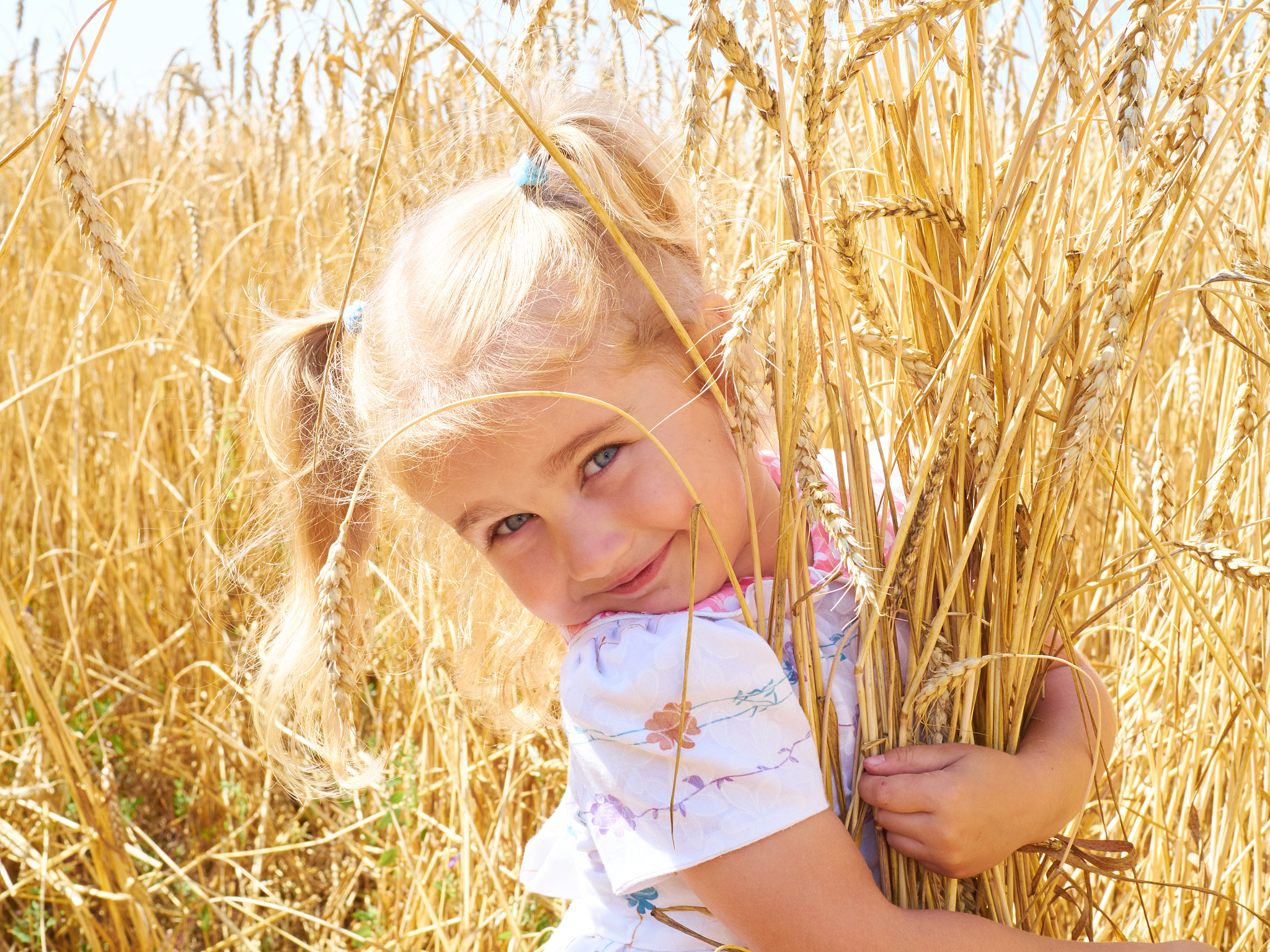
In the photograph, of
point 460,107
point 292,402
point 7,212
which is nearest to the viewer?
point 292,402

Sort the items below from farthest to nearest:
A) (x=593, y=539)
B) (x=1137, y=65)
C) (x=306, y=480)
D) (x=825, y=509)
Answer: (x=306, y=480) → (x=593, y=539) → (x=825, y=509) → (x=1137, y=65)

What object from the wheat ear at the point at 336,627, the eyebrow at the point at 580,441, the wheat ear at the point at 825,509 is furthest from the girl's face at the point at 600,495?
the wheat ear at the point at 336,627

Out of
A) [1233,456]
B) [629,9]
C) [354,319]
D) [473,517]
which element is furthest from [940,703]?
[354,319]

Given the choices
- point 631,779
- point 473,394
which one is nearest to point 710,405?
point 473,394

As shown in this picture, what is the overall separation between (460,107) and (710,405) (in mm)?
650

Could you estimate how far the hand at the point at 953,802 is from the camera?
2.22 ft

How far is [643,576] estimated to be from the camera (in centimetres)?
81

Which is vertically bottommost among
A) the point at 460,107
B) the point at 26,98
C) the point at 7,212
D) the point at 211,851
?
the point at 211,851

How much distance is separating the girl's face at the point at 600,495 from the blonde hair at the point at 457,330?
0.03 m

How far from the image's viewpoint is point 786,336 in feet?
Result: 2.22

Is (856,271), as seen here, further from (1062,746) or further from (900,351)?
(1062,746)

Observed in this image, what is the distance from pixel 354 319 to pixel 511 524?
0.94 feet

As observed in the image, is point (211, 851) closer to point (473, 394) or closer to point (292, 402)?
point (292, 402)

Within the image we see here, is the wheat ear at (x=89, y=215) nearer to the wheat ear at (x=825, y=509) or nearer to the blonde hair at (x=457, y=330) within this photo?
the blonde hair at (x=457, y=330)
